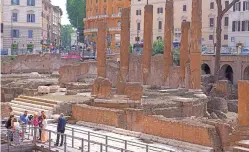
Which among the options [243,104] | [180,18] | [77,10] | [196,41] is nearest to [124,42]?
[196,41]

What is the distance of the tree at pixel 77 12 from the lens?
89375 mm

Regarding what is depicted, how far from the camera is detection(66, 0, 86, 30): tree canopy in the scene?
293 ft

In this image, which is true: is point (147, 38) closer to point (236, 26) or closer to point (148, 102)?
point (148, 102)

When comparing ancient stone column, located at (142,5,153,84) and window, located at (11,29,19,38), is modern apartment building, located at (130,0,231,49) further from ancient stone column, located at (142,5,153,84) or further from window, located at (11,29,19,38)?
ancient stone column, located at (142,5,153,84)

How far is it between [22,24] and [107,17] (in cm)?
1657

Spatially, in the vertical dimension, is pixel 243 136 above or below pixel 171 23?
below

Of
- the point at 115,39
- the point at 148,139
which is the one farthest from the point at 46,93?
the point at 115,39

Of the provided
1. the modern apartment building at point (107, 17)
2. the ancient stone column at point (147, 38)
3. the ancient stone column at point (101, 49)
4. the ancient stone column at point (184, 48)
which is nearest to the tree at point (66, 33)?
the modern apartment building at point (107, 17)

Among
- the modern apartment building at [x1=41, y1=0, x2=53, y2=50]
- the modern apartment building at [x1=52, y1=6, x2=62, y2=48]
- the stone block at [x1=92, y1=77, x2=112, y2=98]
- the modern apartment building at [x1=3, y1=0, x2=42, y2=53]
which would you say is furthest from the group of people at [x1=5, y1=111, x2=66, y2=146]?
the modern apartment building at [x1=52, y1=6, x2=62, y2=48]

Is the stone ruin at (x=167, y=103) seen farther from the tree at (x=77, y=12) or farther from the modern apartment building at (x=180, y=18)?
the tree at (x=77, y=12)

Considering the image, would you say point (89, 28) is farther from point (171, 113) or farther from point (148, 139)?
point (148, 139)

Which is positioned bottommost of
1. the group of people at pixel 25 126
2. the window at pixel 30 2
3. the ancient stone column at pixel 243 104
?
the group of people at pixel 25 126

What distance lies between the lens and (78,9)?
8975 cm

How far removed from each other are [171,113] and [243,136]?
27.6 feet
